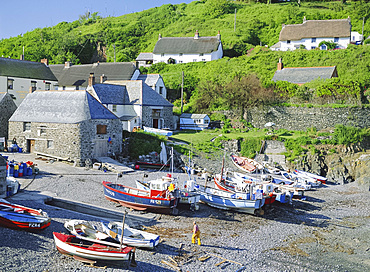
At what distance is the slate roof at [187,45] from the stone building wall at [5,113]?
34334 mm

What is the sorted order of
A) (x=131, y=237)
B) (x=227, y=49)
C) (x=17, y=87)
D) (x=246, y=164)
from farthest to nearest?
(x=227, y=49) → (x=17, y=87) → (x=246, y=164) → (x=131, y=237)

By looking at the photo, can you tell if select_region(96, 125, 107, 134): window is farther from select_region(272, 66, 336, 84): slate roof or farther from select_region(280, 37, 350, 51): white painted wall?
select_region(280, 37, 350, 51): white painted wall

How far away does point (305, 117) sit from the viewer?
142 ft

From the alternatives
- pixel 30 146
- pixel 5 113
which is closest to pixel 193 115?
pixel 30 146

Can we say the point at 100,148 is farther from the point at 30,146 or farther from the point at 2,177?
the point at 2,177

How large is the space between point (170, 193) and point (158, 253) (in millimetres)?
5973

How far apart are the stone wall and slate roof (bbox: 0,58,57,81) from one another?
85.1 feet

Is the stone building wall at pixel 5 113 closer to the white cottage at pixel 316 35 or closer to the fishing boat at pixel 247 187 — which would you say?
the fishing boat at pixel 247 187

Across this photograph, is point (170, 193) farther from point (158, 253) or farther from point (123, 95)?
point (123, 95)

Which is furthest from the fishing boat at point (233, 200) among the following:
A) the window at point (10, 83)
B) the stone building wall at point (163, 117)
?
the window at point (10, 83)

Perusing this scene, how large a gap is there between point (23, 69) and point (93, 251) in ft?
117

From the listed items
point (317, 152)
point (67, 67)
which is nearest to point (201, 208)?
point (317, 152)

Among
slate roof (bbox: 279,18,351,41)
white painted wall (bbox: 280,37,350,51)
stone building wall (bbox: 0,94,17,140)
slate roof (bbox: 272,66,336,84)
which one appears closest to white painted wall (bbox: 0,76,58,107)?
stone building wall (bbox: 0,94,17,140)

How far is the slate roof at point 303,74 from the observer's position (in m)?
47.3
